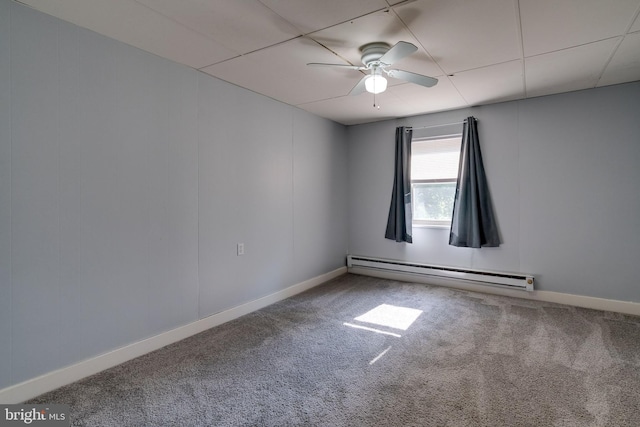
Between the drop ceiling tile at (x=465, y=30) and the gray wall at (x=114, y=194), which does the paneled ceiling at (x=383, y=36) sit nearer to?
the drop ceiling tile at (x=465, y=30)

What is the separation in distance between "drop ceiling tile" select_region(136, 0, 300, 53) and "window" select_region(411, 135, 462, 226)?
2.89 m

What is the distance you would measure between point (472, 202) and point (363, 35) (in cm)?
268

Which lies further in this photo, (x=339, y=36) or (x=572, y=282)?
(x=572, y=282)

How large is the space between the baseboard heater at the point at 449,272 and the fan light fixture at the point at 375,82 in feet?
9.27

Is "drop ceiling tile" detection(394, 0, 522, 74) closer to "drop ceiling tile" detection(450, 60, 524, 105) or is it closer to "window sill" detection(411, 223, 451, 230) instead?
"drop ceiling tile" detection(450, 60, 524, 105)

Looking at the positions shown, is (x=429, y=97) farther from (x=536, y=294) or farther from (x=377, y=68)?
(x=536, y=294)

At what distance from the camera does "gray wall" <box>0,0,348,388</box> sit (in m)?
1.90

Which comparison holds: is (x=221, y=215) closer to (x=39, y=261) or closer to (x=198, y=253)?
(x=198, y=253)

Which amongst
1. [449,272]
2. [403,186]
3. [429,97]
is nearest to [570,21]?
[429,97]

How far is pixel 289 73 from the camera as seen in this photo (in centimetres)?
292

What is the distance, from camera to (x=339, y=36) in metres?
2.25

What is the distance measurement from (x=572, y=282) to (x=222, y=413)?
3.92 meters

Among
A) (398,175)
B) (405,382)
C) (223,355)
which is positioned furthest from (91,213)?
(398,175)

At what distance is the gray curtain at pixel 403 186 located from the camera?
4547 mm
